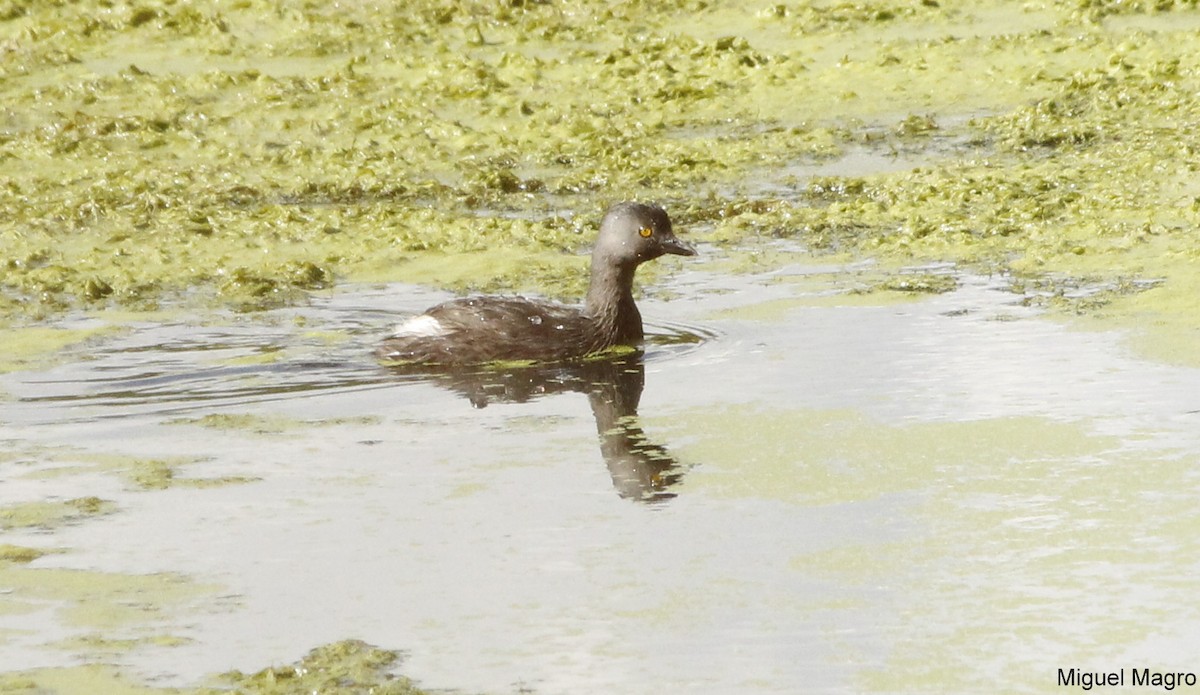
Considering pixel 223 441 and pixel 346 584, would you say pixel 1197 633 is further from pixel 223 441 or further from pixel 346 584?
pixel 223 441

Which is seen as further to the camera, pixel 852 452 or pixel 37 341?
pixel 37 341

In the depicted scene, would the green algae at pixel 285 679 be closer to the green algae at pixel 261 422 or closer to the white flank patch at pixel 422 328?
the green algae at pixel 261 422

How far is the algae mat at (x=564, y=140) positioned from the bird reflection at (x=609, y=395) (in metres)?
1.78

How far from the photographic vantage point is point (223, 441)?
7.38 metres

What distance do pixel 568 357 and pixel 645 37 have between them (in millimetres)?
7124

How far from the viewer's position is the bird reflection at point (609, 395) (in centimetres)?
657

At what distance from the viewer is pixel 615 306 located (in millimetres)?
9156

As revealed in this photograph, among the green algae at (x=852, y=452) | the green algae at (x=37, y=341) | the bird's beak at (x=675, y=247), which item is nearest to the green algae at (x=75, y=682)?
the green algae at (x=852, y=452)

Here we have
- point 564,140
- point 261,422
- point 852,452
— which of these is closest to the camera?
point 852,452

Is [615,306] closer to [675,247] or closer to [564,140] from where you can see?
[675,247]

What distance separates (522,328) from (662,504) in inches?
110

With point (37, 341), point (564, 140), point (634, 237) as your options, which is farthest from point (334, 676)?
point (564, 140)

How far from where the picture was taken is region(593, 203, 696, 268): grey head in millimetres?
9508

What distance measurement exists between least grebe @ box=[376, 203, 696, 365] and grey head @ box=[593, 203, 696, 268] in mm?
25
